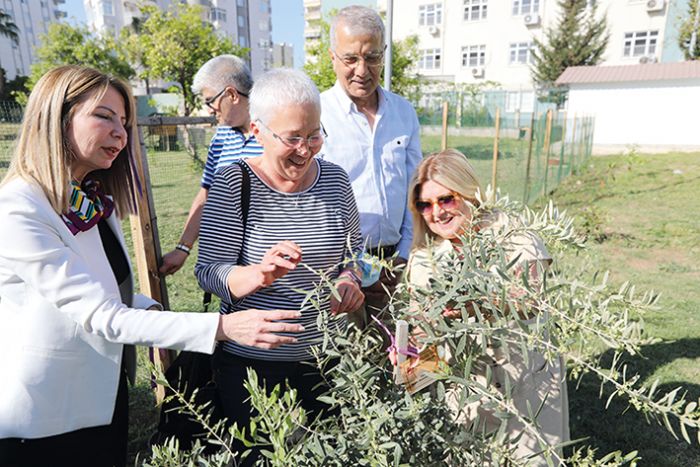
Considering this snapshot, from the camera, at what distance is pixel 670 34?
96.9 ft

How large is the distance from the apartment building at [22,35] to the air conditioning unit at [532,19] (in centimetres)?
4313

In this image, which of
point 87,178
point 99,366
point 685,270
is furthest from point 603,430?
point 685,270

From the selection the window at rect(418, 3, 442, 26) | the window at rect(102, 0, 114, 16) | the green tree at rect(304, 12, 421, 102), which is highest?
the window at rect(102, 0, 114, 16)

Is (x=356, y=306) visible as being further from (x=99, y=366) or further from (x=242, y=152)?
(x=242, y=152)

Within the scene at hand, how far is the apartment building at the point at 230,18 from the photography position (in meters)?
55.8

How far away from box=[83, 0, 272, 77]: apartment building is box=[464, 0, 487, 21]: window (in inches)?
963

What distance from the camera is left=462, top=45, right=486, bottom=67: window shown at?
35375mm

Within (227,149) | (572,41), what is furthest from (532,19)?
(227,149)

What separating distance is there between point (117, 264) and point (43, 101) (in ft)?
1.91

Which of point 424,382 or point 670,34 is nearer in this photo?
point 424,382

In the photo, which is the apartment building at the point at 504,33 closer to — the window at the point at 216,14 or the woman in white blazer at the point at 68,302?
the window at the point at 216,14

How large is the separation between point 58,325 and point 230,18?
208 feet

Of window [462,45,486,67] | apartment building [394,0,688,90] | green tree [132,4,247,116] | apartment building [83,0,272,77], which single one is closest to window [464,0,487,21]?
apartment building [394,0,688,90]

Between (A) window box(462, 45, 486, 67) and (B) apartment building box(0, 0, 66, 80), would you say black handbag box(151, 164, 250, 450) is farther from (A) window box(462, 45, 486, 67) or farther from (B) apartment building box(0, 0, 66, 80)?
(B) apartment building box(0, 0, 66, 80)
